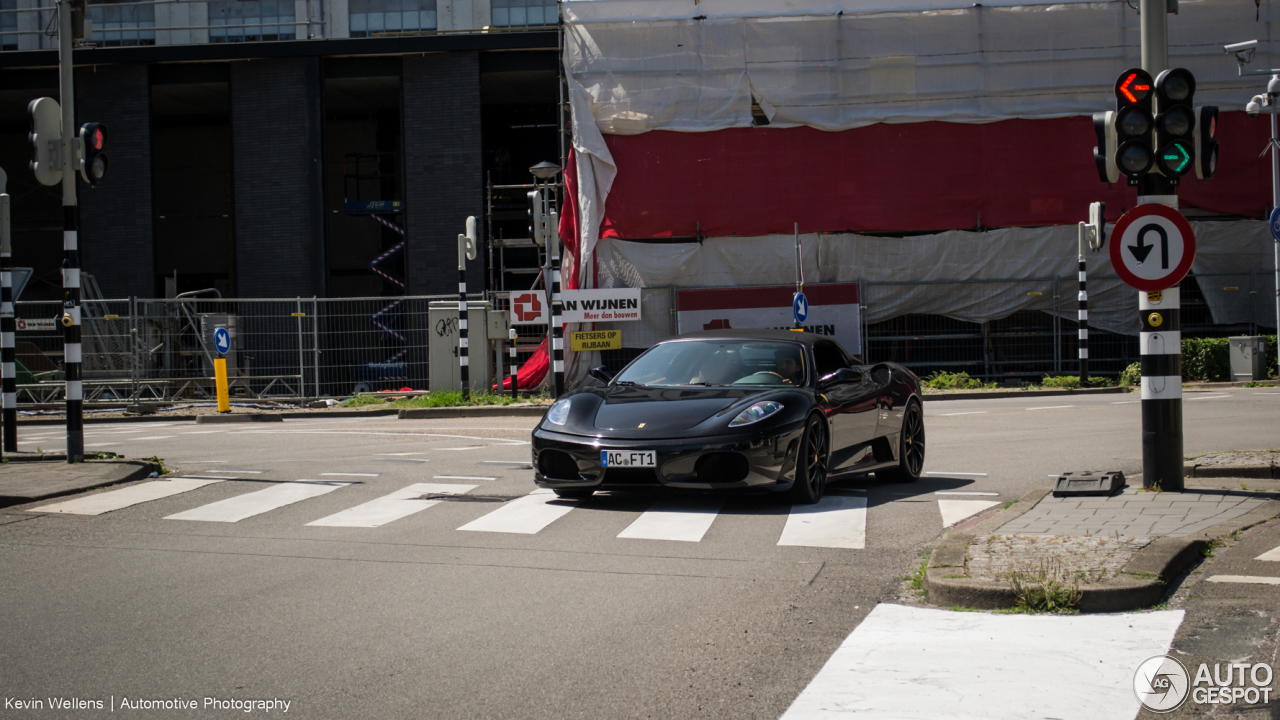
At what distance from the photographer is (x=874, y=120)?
2577 cm

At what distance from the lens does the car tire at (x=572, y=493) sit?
26.9ft

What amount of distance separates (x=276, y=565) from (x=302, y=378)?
1810cm

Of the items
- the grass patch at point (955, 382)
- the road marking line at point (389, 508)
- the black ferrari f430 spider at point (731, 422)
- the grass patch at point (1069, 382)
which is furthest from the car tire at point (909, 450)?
the grass patch at point (1069, 382)

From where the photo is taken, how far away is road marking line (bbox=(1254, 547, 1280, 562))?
5.70m

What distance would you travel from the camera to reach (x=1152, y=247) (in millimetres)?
7672

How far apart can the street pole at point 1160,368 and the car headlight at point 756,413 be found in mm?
2532

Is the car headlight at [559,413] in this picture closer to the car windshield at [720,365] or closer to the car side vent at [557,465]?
the car side vent at [557,465]

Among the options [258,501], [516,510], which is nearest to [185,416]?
[258,501]

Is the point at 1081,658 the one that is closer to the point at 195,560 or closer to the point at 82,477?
the point at 195,560

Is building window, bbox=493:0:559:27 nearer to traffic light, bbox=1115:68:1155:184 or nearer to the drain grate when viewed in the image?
the drain grate

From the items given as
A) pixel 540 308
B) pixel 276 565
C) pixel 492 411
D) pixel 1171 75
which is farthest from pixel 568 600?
pixel 540 308

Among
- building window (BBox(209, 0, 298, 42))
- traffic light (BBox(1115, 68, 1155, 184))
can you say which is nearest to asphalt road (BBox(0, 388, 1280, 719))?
traffic light (BBox(1115, 68, 1155, 184))

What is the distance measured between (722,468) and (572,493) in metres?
1.37

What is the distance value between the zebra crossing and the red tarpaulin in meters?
17.2
